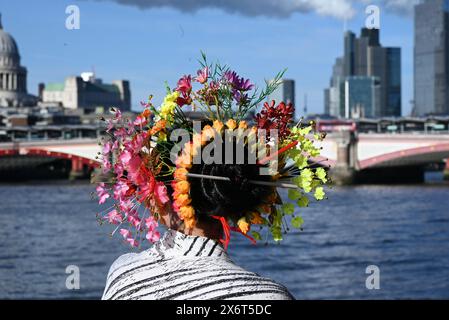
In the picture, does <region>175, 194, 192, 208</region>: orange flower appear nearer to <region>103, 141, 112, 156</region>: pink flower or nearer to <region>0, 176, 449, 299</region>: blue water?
<region>103, 141, 112, 156</region>: pink flower

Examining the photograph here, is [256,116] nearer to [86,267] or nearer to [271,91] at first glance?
[271,91]

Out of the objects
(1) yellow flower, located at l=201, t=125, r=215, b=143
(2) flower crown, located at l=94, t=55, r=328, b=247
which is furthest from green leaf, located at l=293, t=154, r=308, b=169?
(1) yellow flower, located at l=201, t=125, r=215, b=143

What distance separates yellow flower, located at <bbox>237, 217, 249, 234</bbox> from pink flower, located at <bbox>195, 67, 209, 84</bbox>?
1.02 feet

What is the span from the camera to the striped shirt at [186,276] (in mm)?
1295

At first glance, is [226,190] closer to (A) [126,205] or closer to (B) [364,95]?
(A) [126,205]

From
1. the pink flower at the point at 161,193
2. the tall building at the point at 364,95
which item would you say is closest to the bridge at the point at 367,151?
the pink flower at the point at 161,193

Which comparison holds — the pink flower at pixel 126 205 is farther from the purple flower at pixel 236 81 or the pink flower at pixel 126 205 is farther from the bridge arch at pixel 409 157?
the bridge arch at pixel 409 157

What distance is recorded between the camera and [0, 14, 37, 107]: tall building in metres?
62.8

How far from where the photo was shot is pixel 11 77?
66062 millimetres

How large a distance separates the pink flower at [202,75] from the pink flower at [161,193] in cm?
25

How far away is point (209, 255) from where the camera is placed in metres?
1.36

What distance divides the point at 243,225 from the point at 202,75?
343mm

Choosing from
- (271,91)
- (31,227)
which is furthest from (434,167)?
(271,91)

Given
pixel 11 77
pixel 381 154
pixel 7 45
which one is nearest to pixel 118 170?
pixel 381 154
